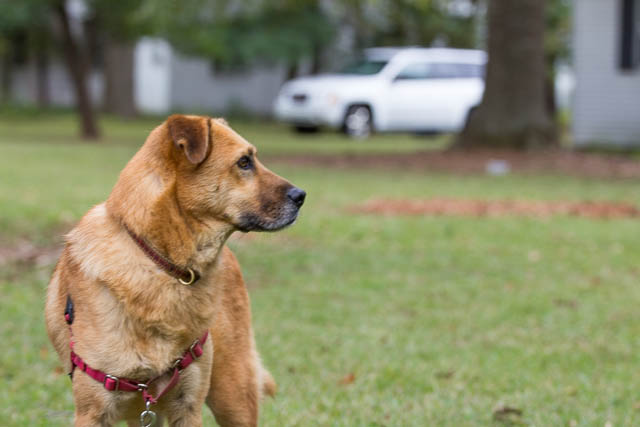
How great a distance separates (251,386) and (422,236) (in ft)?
22.4

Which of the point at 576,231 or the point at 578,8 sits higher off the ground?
the point at 578,8

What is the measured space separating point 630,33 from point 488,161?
5184 mm

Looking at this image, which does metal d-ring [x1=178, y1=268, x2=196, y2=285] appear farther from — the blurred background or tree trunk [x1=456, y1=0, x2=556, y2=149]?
tree trunk [x1=456, y1=0, x2=556, y2=149]

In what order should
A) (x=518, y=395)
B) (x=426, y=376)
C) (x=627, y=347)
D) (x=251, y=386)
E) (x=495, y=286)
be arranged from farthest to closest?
(x=495, y=286) < (x=627, y=347) < (x=426, y=376) < (x=518, y=395) < (x=251, y=386)

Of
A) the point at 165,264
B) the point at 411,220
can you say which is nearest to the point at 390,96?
the point at 411,220

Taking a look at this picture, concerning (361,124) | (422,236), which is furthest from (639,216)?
(361,124)

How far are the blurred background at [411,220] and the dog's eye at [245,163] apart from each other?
77 centimetres

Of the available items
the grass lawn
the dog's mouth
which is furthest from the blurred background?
the dog's mouth

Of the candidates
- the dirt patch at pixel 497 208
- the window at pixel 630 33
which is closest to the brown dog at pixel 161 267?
the dirt patch at pixel 497 208

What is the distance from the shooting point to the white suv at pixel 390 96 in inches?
1070

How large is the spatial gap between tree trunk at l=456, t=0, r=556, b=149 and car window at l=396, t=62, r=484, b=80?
897 centimetres

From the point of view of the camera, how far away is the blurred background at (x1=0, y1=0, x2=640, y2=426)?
5680mm

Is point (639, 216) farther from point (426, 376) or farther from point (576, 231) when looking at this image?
point (426, 376)

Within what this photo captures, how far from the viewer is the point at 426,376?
19.2 feet
